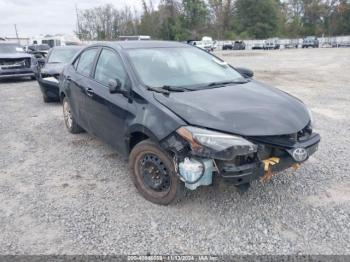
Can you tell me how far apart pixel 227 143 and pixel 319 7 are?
8350 cm

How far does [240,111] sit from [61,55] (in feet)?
27.0

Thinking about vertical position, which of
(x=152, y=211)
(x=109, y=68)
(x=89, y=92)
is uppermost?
(x=109, y=68)

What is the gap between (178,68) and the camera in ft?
13.3

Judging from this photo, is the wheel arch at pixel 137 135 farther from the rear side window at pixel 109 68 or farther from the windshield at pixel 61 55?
the windshield at pixel 61 55

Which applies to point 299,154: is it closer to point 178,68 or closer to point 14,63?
point 178,68

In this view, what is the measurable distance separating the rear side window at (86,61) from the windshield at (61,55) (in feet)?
16.2

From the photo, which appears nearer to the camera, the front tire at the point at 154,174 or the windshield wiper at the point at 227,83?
the front tire at the point at 154,174

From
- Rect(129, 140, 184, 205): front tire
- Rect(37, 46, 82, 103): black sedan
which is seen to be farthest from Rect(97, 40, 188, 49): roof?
Rect(37, 46, 82, 103): black sedan

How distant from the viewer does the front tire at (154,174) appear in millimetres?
3234

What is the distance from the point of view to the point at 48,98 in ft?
28.6

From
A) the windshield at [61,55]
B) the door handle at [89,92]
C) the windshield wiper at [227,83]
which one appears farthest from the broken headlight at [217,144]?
the windshield at [61,55]

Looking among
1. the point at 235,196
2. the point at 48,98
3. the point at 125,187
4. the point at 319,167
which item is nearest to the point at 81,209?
the point at 125,187

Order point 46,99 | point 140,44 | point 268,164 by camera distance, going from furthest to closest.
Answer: point 46,99 → point 140,44 → point 268,164

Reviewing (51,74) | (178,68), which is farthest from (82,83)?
(51,74)
